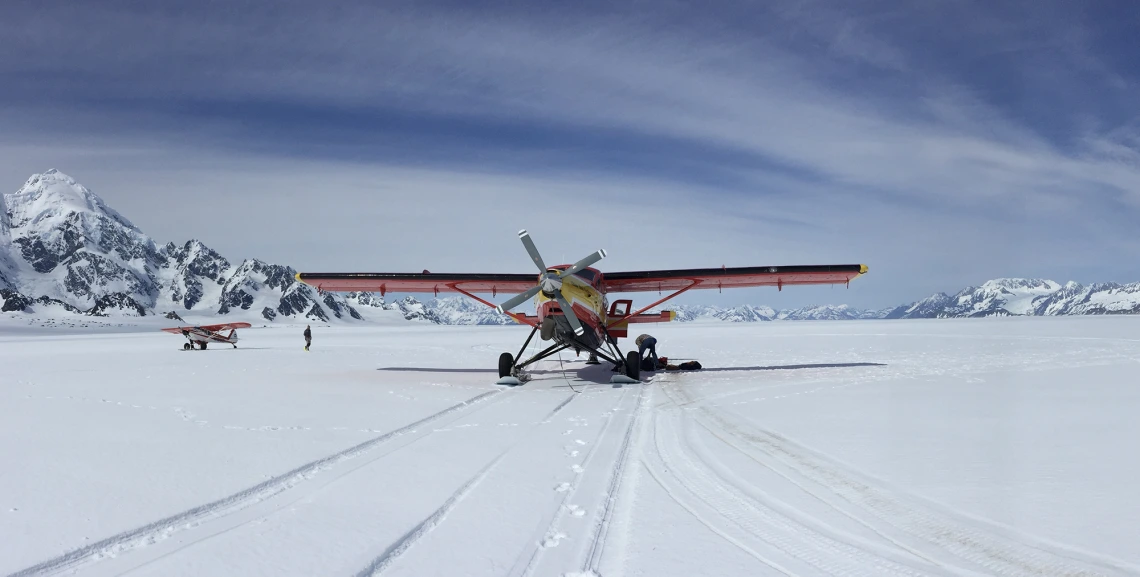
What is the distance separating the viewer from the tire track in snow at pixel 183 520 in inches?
144

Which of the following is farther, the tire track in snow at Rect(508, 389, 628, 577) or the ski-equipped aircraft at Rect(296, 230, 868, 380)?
the ski-equipped aircraft at Rect(296, 230, 868, 380)

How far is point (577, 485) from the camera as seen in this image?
18.0 ft

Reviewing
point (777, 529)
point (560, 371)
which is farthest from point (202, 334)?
point (777, 529)

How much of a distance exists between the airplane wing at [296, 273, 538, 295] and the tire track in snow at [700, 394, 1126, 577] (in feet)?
40.9

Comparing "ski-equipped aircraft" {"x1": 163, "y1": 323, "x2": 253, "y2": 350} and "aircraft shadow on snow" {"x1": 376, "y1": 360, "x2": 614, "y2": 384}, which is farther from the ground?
"ski-equipped aircraft" {"x1": 163, "y1": 323, "x2": 253, "y2": 350}

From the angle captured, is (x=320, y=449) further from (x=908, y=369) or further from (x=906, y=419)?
(x=908, y=369)

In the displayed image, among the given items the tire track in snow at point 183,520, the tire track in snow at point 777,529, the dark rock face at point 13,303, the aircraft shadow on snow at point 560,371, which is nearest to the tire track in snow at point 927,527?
the tire track in snow at point 777,529

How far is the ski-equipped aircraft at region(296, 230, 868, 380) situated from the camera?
14500mm

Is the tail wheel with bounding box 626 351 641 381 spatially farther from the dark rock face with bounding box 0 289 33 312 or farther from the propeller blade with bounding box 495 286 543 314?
the dark rock face with bounding box 0 289 33 312

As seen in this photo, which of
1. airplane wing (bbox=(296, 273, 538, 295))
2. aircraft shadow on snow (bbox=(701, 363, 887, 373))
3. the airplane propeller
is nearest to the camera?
the airplane propeller

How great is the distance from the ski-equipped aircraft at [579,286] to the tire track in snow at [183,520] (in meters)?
7.95

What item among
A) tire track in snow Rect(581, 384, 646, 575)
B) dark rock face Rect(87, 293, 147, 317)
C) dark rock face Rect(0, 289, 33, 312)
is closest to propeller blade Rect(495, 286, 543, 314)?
tire track in snow Rect(581, 384, 646, 575)

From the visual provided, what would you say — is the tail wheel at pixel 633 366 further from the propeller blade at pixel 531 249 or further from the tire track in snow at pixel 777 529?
the tire track in snow at pixel 777 529

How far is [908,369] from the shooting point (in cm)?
1672
